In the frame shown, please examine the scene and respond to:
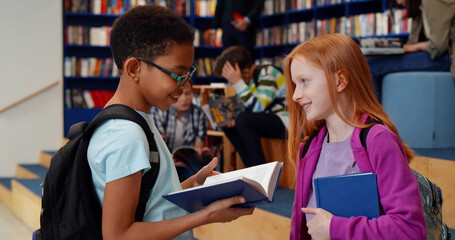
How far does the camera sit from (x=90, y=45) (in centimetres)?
664

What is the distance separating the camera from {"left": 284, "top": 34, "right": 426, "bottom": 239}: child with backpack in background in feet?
3.43

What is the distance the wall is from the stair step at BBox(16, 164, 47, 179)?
14cm

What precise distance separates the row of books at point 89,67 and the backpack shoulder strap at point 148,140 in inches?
224

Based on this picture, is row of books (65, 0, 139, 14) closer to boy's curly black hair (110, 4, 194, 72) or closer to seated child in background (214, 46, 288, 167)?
seated child in background (214, 46, 288, 167)

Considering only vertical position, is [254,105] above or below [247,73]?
below

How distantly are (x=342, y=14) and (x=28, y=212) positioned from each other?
4.46m

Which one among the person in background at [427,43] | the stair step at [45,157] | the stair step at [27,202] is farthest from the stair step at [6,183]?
the person in background at [427,43]

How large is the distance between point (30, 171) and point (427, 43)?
4.01m

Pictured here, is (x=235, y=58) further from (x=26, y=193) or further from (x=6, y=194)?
(x=6, y=194)

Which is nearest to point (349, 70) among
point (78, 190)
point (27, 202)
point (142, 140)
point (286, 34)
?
point (142, 140)

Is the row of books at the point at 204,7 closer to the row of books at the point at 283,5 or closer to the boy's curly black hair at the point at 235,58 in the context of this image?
the row of books at the point at 283,5

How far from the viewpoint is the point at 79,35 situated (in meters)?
6.57

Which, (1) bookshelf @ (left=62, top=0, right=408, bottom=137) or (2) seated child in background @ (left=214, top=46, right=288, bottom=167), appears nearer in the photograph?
(2) seated child in background @ (left=214, top=46, right=288, bottom=167)

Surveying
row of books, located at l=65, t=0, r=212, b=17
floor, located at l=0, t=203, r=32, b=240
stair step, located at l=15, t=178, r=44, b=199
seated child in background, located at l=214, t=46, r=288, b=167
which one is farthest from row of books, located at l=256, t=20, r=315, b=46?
floor, located at l=0, t=203, r=32, b=240
